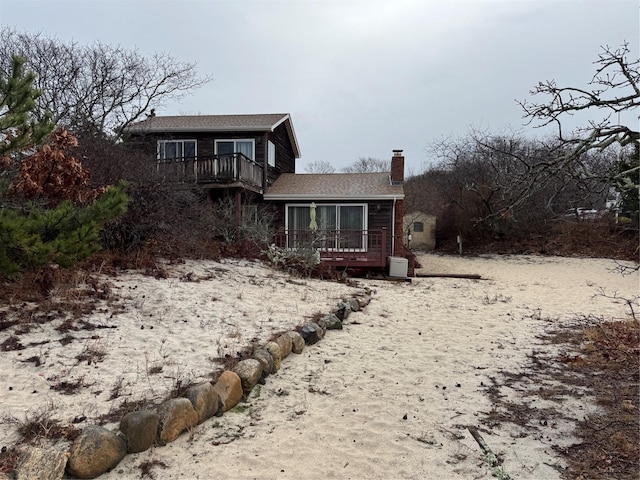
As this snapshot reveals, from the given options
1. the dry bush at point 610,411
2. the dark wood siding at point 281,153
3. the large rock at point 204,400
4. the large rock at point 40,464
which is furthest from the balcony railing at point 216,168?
the large rock at point 40,464

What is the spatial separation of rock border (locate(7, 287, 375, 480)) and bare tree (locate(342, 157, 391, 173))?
49753mm

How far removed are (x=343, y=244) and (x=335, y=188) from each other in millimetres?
3900

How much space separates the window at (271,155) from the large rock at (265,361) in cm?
1366

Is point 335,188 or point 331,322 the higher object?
point 335,188

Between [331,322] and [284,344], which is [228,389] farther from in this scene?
[331,322]

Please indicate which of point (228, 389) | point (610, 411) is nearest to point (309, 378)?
point (228, 389)

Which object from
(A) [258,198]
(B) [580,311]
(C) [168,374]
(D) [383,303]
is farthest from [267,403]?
(A) [258,198]

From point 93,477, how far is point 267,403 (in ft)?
5.76

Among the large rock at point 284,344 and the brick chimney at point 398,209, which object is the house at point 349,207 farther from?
the large rock at point 284,344

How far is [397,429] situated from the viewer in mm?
3871

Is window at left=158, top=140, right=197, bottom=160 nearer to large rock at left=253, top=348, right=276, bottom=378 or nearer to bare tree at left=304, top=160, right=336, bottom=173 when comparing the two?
large rock at left=253, top=348, right=276, bottom=378

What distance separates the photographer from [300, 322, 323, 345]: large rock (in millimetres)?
6328

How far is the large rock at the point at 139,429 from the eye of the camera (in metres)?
3.28

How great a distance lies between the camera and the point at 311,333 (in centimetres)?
638
